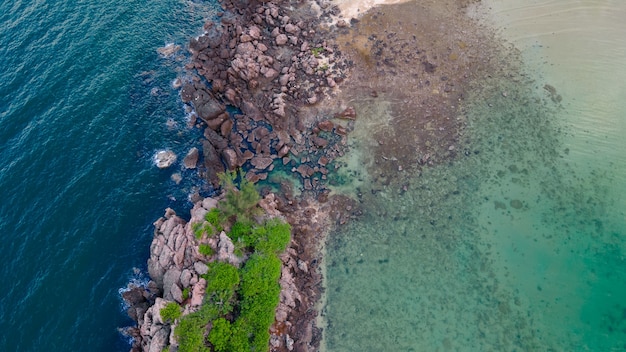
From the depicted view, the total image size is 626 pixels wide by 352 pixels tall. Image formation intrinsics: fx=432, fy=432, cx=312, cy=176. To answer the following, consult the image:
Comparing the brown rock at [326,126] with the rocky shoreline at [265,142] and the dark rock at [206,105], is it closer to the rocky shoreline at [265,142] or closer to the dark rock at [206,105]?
the rocky shoreline at [265,142]

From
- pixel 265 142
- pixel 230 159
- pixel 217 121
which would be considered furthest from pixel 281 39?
pixel 230 159

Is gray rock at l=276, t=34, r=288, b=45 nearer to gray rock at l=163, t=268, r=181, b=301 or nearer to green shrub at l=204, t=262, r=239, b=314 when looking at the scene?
green shrub at l=204, t=262, r=239, b=314

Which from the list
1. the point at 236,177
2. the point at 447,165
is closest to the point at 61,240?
the point at 236,177

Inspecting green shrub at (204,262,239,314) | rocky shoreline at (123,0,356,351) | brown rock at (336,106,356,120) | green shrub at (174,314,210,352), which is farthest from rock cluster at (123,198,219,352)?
brown rock at (336,106,356,120)

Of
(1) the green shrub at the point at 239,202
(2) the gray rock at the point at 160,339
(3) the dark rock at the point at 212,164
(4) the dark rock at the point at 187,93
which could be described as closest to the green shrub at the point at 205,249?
(1) the green shrub at the point at 239,202

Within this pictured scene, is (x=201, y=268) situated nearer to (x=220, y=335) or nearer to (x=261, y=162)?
(x=220, y=335)

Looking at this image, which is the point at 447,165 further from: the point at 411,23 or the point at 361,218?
the point at 411,23

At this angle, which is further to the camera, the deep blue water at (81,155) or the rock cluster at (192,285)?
the deep blue water at (81,155)
